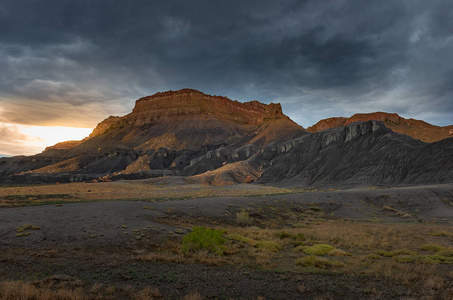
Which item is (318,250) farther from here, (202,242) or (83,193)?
(83,193)

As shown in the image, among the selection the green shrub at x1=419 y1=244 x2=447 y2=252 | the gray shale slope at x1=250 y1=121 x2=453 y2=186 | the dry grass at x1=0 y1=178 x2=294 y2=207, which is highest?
the gray shale slope at x1=250 y1=121 x2=453 y2=186

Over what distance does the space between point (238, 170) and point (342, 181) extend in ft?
121

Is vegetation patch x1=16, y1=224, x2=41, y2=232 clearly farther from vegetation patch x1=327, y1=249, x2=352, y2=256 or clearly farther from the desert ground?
vegetation patch x1=327, y1=249, x2=352, y2=256

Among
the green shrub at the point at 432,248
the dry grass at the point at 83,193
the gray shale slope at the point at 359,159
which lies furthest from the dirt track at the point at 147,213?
the gray shale slope at the point at 359,159

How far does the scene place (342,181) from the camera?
7075cm

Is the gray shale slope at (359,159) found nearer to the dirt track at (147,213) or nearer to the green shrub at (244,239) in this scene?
→ the dirt track at (147,213)

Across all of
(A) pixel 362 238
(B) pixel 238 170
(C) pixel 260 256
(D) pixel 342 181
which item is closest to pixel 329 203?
(A) pixel 362 238

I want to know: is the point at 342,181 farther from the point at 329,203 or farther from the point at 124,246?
the point at 124,246

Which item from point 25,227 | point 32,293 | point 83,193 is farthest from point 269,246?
point 83,193

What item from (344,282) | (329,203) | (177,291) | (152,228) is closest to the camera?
(177,291)

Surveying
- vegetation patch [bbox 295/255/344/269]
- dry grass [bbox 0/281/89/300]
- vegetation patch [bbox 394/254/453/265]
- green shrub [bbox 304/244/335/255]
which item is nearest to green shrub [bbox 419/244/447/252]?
vegetation patch [bbox 394/254/453/265]

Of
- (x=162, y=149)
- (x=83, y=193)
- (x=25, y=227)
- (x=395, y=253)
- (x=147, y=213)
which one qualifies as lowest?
(x=395, y=253)

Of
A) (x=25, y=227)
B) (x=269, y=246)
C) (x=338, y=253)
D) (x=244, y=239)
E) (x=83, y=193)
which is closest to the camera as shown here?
(x=338, y=253)

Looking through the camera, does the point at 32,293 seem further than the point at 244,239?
No
